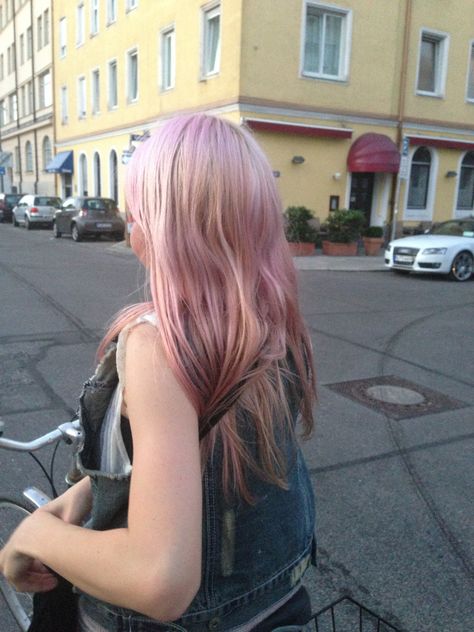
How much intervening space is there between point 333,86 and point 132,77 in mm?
10127

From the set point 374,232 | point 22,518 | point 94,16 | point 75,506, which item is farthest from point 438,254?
point 94,16

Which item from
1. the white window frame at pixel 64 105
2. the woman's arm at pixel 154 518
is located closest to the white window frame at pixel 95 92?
the white window frame at pixel 64 105

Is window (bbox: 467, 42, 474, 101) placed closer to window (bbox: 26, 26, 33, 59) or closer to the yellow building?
the yellow building

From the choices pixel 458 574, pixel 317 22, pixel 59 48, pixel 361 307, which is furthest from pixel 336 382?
pixel 59 48

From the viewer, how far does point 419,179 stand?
21.9 m

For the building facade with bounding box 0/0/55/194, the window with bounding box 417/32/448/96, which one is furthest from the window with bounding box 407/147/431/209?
the building facade with bounding box 0/0/55/194

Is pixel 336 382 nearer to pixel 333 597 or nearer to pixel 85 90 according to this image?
pixel 333 597

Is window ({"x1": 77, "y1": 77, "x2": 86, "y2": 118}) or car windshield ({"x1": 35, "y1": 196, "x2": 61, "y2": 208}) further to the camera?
window ({"x1": 77, "y1": 77, "x2": 86, "y2": 118})

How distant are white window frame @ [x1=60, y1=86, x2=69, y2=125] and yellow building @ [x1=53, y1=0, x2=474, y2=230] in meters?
9.20

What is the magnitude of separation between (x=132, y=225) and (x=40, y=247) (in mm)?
18550

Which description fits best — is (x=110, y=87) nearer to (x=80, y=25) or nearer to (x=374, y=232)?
(x=80, y=25)

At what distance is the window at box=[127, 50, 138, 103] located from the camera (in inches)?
971

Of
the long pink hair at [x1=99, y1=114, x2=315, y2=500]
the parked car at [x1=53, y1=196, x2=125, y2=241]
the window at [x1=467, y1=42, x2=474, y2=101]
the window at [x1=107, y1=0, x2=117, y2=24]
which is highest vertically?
the window at [x1=107, y1=0, x2=117, y2=24]

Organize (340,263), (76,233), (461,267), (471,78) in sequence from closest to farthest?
(461,267)
(340,263)
(76,233)
(471,78)
